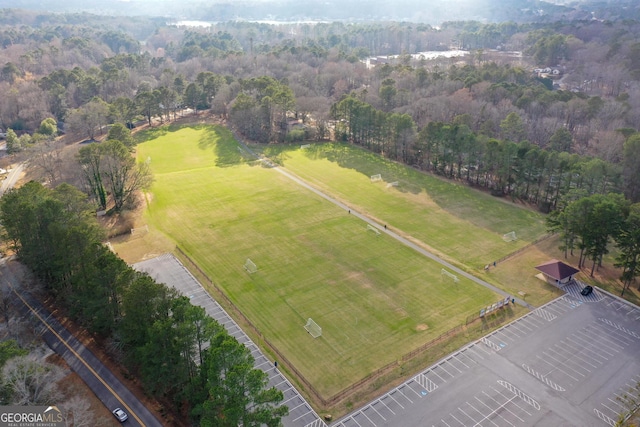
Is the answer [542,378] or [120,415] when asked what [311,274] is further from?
[542,378]

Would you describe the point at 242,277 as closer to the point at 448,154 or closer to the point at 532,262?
the point at 532,262

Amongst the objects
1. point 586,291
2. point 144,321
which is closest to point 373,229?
point 586,291

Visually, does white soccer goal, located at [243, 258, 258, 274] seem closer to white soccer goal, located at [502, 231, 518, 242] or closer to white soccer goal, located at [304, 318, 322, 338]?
white soccer goal, located at [304, 318, 322, 338]

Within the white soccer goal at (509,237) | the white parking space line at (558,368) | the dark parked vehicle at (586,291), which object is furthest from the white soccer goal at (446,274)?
the dark parked vehicle at (586,291)

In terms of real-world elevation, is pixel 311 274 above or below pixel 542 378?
above
